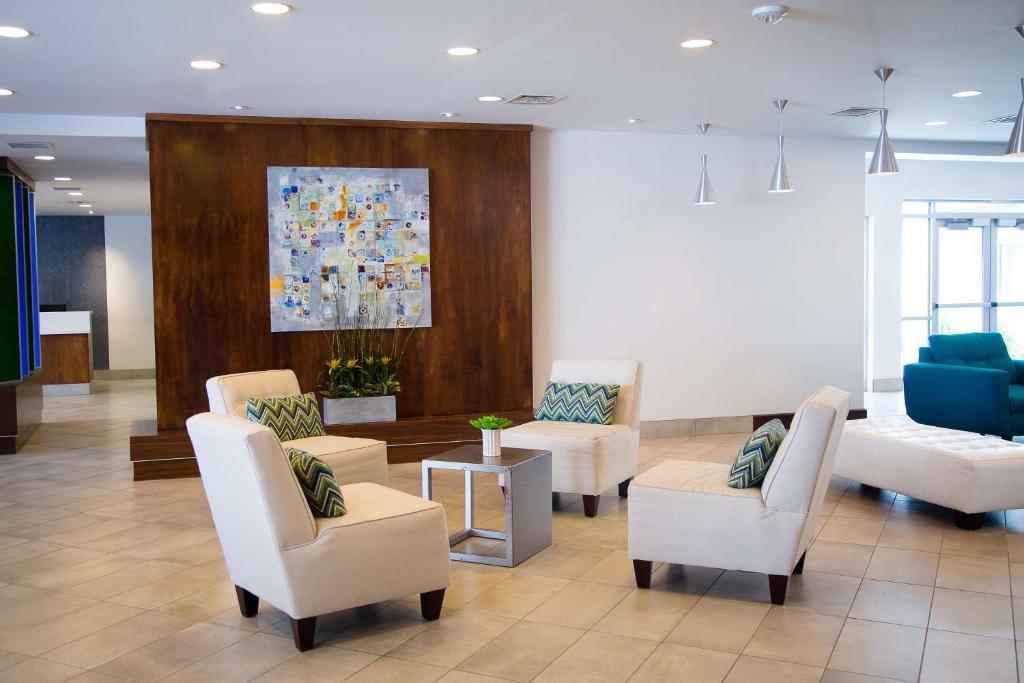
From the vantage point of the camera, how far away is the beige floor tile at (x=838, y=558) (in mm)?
4562

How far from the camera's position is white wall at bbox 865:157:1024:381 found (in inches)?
449

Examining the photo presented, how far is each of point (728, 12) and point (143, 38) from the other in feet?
10.0

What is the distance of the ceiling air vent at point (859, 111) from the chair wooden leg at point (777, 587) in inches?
179

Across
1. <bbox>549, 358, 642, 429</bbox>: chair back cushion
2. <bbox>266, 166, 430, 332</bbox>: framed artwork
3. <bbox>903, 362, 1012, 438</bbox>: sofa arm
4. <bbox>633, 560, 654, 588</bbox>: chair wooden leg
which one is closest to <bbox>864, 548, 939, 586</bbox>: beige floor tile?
<bbox>633, 560, 654, 588</bbox>: chair wooden leg

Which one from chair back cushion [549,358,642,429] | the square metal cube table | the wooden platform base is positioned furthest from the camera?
the wooden platform base

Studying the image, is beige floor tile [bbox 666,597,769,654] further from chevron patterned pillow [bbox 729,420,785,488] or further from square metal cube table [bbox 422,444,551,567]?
square metal cube table [bbox 422,444,551,567]

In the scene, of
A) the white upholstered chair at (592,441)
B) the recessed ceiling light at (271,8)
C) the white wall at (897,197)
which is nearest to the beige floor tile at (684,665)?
the white upholstered chair at (592,441)

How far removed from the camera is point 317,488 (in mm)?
3709

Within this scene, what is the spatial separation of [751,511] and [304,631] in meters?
1.95

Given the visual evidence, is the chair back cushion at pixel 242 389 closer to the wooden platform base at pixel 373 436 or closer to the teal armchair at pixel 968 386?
the wooden platform base at pixel 373 436

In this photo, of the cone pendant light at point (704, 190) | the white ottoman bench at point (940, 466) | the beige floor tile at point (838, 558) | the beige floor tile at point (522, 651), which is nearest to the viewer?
the beige floor tile at point (522, 651)

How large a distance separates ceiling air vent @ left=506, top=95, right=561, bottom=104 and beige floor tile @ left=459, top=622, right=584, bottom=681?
4.06m

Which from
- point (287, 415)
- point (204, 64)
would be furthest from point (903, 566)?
point (204, 64)

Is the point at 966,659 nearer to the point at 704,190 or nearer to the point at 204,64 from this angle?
the point at 204,64
